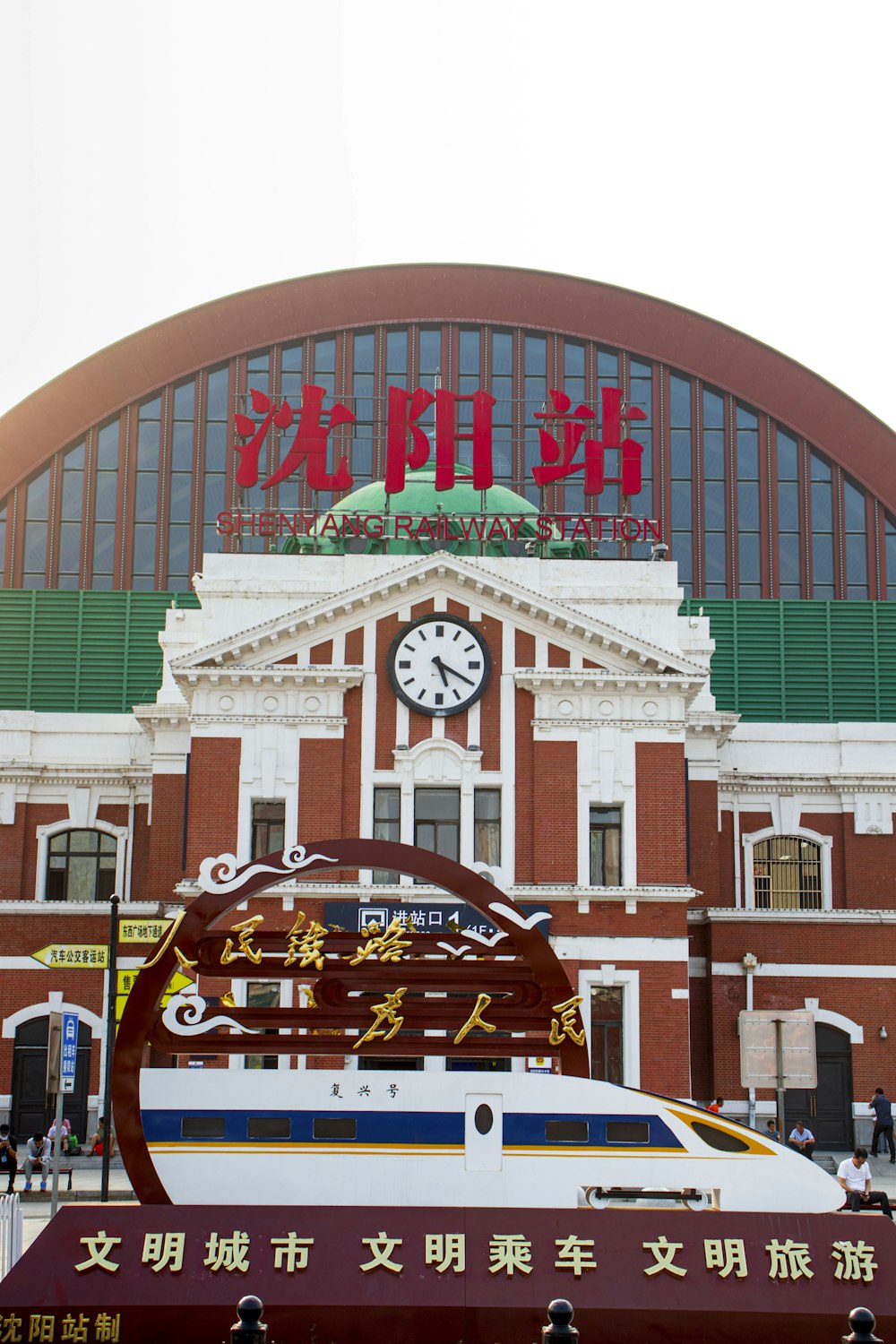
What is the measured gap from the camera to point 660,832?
4603 centimetres

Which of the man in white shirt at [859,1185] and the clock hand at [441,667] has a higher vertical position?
the clock hand at [441,667]

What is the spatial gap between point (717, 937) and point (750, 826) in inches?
253

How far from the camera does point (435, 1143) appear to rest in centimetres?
2173

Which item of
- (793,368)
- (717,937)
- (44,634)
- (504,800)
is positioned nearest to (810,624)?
(793,368)

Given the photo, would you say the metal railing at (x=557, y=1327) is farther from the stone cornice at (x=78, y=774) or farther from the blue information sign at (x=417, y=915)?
the stone cornice at (x=78, y=774)

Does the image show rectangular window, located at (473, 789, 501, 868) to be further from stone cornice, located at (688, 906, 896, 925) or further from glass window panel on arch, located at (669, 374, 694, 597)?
glass window panel on arch, located at (669, 374, 694, 597)

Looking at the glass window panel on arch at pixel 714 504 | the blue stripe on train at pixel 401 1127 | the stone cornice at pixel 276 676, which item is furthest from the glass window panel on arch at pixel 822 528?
the blue stripe on train at pixel 401 1127

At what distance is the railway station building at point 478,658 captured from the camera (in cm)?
4609

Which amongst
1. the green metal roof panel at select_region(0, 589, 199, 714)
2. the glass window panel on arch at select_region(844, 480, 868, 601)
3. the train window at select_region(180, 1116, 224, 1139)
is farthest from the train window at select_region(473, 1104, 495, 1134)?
the glass window panel on arch at select_region(844, 480, 868, 601)

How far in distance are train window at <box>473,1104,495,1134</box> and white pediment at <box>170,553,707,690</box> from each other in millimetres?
25099

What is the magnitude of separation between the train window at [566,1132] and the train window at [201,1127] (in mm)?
4189

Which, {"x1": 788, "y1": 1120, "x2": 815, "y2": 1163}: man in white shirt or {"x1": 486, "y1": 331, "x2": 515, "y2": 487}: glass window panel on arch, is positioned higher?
{"x1": 486, "y1": 331, "x2": 515, "y2": 487}: glass window panel on arch

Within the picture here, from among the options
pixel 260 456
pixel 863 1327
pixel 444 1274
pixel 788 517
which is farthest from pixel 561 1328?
pixel 788 517

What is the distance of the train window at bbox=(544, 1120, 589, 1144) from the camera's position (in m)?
21.9
